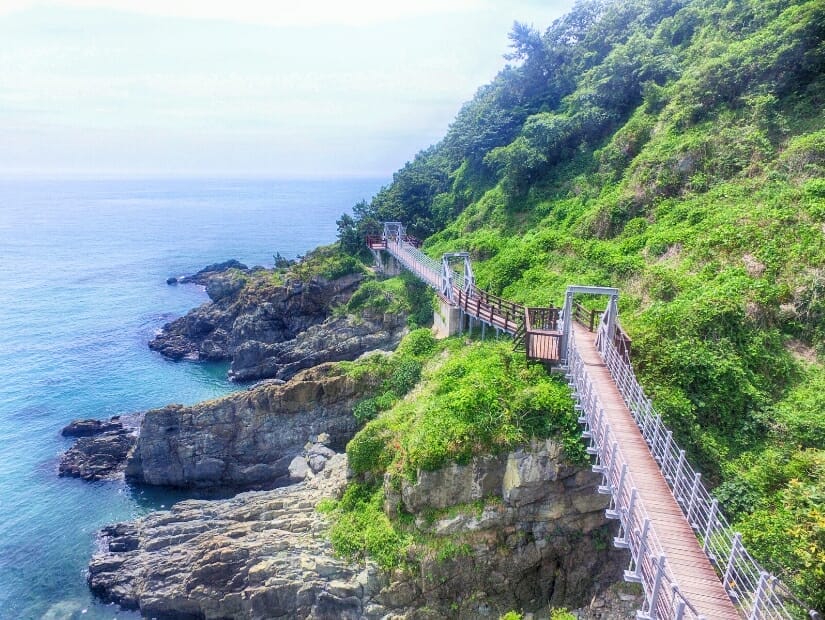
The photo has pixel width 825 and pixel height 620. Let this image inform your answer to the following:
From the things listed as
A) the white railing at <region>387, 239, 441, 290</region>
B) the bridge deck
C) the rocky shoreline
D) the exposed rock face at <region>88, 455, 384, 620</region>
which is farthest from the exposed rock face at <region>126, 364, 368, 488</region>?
the bridge deck

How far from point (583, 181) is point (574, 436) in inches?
973

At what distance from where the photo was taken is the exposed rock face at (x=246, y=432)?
33.9 metres

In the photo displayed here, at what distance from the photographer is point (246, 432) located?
114 feet

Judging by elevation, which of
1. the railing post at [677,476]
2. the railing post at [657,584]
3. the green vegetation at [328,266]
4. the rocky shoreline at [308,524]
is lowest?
the rocky shoreline at [308,524]

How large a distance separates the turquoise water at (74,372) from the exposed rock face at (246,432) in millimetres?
2458

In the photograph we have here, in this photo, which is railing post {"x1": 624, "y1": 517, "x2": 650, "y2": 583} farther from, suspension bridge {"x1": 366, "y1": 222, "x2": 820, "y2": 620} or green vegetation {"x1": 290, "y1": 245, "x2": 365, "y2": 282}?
green vegetation {"x1": 290, "y1": 245, "x2": 365, "y2": 282}

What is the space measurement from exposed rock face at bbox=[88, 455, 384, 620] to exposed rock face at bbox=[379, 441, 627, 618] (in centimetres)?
273

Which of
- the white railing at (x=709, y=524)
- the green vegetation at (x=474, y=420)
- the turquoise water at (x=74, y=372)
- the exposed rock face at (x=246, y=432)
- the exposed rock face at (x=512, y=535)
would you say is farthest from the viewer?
the exposed rock face at (x=246, y=432)

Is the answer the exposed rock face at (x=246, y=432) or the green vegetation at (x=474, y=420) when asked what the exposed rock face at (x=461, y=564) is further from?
the exposed rock face at (x=246, y=432)

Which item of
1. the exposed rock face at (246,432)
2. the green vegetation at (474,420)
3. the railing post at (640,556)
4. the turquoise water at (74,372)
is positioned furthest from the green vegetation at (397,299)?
the railing post at (640,556)

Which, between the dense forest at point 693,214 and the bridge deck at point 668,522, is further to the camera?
the dense forest at point 693,214

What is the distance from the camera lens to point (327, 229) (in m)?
148

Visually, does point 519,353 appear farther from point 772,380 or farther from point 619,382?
point 772,380

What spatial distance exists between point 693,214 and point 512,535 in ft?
65.7
